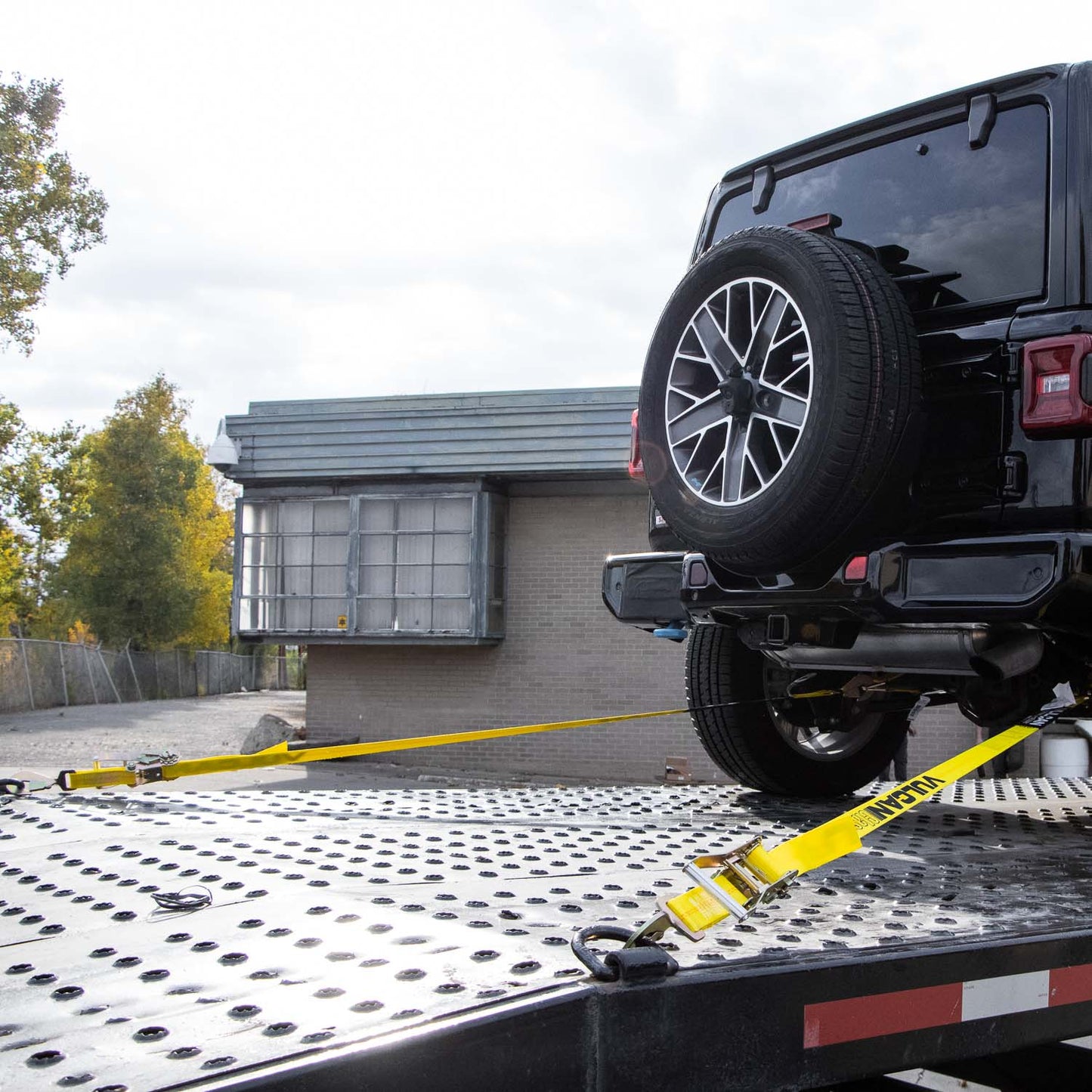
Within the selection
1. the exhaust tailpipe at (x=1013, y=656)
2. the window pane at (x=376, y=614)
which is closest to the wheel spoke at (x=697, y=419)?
the exhaust tailpipe at (x=1013, y=656)

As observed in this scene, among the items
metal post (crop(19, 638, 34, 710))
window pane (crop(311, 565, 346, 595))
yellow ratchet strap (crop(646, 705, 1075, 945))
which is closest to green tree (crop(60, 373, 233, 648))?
metal post (crop(19, 638, 34, 710))

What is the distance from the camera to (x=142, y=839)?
8.29ft

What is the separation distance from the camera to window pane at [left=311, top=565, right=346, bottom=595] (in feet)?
47.7

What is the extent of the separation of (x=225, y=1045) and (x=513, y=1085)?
33 centimetres

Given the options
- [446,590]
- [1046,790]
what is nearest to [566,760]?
[446,590]

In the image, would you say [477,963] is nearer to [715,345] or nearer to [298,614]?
[715,345]

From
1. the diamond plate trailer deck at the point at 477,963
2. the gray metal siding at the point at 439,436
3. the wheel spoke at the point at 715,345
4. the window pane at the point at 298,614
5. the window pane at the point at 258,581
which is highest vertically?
the gray metal siding at the point at 439,436

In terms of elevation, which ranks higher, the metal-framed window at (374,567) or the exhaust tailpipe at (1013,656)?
the metal-framed window at (374,567)

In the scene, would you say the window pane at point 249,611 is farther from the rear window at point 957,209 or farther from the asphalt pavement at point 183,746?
the rear window at point 957,209

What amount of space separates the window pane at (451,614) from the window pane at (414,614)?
2.9 inches

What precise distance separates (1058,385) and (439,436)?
11899 mm

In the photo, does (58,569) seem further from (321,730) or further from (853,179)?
(853,179)

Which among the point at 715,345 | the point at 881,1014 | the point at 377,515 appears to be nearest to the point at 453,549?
the point at 377,515

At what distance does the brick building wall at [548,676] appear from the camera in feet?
45.8
